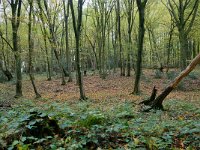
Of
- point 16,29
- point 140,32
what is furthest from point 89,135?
point 16,29

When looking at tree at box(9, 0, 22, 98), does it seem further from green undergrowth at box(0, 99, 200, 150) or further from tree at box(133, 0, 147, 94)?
green undergrowth at box(0, 99, 200, 150)

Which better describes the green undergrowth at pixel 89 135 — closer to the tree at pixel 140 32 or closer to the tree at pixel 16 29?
the tree at pixel 140 32

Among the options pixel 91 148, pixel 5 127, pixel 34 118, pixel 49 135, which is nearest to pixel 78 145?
pixel 91 148

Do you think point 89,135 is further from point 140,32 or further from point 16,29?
point 16,29

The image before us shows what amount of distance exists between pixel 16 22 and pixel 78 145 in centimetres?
1212

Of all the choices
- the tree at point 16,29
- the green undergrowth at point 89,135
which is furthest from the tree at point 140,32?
the green undergrowth at point 89,135

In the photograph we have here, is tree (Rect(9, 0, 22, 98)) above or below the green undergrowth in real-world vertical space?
above

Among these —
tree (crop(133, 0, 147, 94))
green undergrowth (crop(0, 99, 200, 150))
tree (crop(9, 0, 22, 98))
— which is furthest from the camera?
tree (crop(9, 0, 22, 98))

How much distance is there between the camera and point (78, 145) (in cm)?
433

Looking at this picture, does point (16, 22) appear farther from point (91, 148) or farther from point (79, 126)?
point (91, 148)

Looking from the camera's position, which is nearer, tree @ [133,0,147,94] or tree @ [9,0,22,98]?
tree @ [133,0,147,94]

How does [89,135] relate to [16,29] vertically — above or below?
below

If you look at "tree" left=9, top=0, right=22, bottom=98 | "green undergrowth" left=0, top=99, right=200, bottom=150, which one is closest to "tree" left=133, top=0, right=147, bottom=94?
"tree" left=9, top=0, right=22, bottom=98

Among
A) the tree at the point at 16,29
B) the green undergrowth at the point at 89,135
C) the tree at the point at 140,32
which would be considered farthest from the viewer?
the tree at the point at 16,29
